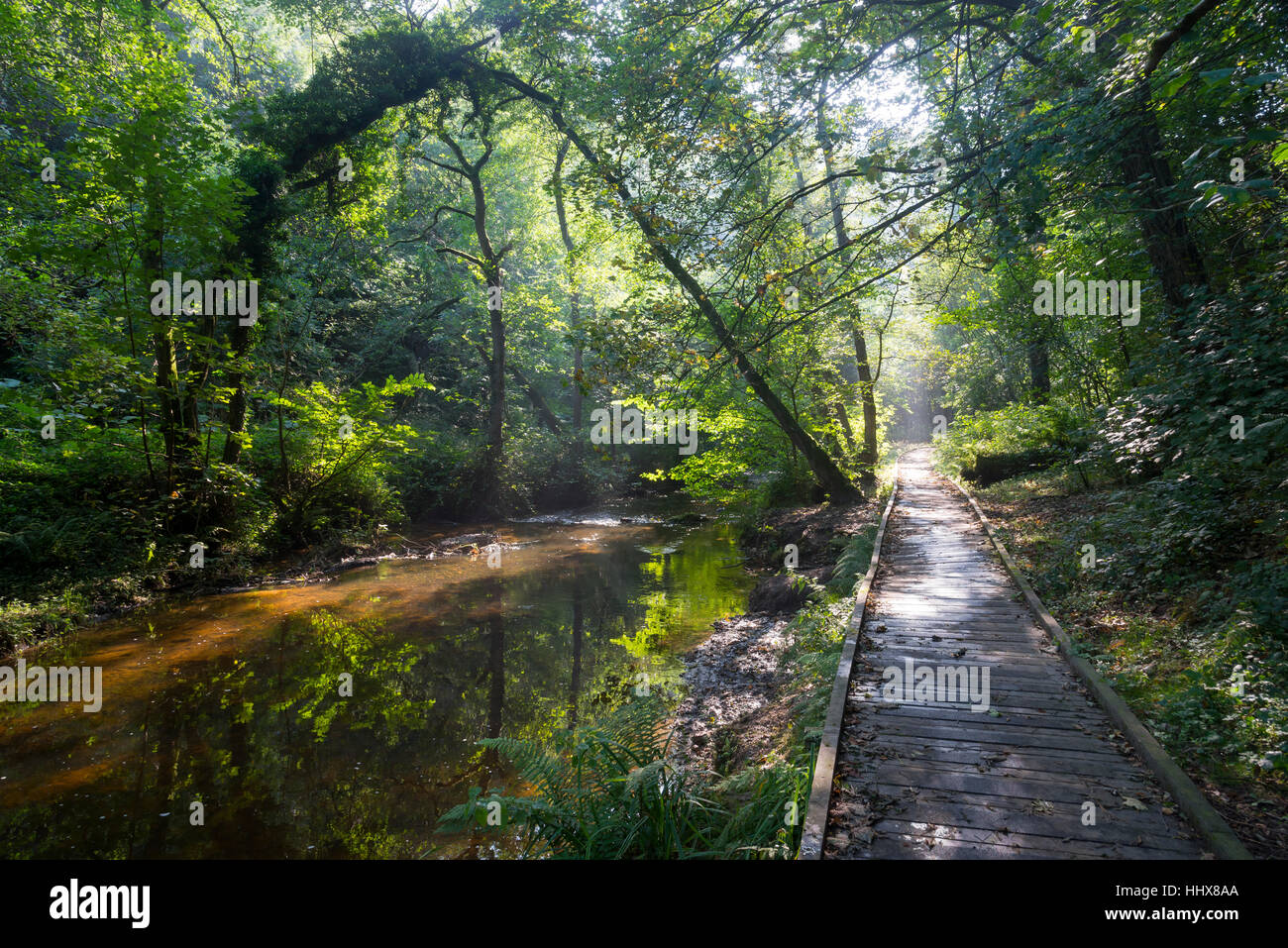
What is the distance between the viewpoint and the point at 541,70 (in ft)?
51.0

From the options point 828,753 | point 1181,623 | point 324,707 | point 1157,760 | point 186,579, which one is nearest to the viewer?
point 1157,760

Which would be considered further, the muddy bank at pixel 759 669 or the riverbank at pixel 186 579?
the riverbank at pixel 186 579

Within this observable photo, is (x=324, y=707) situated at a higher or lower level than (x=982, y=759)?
lower

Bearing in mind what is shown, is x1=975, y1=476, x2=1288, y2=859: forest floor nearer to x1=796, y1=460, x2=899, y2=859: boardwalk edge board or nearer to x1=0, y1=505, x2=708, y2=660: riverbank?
x1=796, y1=460, x2=899, y2=859: boardwalk edge board

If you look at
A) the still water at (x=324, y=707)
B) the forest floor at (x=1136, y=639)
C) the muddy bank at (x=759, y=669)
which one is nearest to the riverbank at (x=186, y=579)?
the still water at (x=324, y=707)

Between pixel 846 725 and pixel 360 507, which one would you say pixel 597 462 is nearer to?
pixel 360 507

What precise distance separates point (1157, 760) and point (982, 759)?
3.03 ft

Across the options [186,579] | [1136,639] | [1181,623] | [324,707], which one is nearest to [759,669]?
[1136,639]

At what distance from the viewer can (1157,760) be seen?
346 centimetres

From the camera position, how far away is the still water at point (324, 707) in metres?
4.34

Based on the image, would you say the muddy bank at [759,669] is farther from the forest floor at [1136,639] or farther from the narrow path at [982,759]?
the forest floor at [1136,639]

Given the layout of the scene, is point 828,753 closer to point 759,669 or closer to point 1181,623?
point 759,669

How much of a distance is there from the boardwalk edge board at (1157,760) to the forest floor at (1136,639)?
0.58 ft
